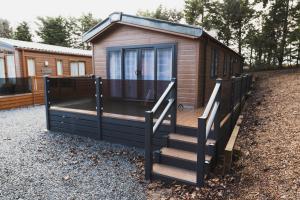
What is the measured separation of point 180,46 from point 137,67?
1.58 metres

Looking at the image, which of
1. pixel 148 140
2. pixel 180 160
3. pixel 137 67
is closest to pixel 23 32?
pixel 137 67

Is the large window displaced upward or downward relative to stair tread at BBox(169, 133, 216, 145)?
upward

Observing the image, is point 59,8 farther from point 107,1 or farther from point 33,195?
point 33,195

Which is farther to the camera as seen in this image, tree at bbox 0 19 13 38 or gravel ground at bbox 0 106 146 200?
tree at bbox 0 19 13 38

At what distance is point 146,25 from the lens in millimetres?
5953

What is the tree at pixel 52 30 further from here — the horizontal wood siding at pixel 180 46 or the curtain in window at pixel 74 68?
the horizontal wood siding at pixel 180 46

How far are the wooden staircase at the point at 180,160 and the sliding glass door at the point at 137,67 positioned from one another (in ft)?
4.81

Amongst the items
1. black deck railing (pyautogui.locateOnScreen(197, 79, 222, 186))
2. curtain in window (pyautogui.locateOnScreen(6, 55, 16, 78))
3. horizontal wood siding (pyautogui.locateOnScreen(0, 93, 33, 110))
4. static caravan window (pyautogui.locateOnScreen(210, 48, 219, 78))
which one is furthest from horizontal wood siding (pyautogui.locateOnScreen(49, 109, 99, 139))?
curtain in window (pyautogui.locateOnScreen(6, 55, 16, 78))

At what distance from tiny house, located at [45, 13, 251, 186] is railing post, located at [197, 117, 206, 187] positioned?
0.05ft

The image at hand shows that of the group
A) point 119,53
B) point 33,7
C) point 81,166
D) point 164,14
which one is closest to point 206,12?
point 164,14

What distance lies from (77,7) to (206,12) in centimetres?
2325

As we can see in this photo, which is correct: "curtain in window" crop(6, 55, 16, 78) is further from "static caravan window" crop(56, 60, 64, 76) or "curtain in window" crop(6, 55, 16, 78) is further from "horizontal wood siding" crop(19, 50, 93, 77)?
"static caravan window" crop(56, 60, 64, 76)

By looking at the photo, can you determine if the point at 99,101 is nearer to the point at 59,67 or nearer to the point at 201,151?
the point at 201,151

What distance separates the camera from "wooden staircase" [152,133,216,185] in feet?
10.6
